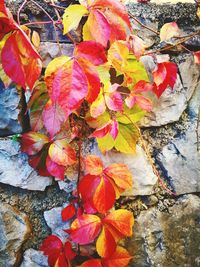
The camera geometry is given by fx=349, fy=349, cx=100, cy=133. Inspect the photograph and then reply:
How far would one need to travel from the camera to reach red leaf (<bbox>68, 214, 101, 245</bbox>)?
94 centimetres

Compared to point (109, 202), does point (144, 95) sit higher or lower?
higher

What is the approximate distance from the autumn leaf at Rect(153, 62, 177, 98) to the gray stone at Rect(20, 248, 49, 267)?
1.92 feet

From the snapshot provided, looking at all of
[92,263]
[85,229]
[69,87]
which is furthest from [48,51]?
[92,263]

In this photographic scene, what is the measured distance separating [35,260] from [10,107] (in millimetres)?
453

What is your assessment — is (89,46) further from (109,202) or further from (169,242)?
(169,242)

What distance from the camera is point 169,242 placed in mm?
1047

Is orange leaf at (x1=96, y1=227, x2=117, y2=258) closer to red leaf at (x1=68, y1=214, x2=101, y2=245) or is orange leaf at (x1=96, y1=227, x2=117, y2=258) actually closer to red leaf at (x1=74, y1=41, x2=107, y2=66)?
red leaf at (x1=68, y1=214, x2=101, y2=245)

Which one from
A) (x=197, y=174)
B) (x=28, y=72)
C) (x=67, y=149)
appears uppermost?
(x=28, y=72)

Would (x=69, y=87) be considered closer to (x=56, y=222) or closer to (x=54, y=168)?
(x=54, y=168)

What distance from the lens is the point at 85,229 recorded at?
953 mm

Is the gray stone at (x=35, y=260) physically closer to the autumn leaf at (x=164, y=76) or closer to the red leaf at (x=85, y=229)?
the red leaf at (x=85, y=229)

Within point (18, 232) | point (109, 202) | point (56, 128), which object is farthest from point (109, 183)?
point (18, 232)

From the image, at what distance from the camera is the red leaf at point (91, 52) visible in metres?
0.83

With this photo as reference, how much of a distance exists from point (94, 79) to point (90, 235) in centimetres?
42
